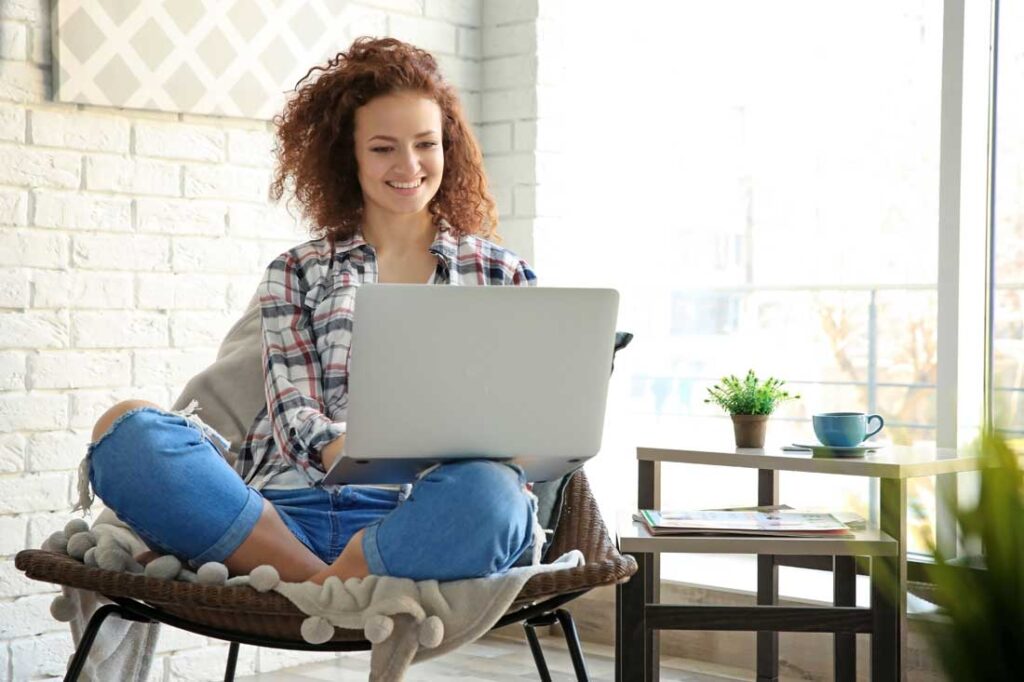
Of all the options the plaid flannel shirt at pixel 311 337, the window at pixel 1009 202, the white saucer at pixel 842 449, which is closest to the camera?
the plaid flannel shirt at pixel 311 337

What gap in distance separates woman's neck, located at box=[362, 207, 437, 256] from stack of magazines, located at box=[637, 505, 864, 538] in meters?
0.60

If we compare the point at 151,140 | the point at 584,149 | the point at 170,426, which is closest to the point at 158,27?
the point at 151,140

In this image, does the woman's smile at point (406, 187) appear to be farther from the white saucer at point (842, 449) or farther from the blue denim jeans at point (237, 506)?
the white saucer at point (842, 449)

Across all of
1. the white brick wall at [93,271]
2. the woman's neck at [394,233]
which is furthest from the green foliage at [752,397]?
the white brick wall at [93,271]

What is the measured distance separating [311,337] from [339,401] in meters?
0.12

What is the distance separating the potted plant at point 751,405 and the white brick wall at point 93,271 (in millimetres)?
1167

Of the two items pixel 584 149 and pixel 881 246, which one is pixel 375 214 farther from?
pixel 881 246

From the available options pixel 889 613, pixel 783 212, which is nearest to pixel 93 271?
pixel 889 613

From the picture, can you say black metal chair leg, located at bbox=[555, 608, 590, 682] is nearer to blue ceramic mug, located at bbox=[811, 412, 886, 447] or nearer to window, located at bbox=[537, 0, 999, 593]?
blue ceramic mug, located at bbox=[811, 412, 886, 447]

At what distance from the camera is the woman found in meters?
1.58

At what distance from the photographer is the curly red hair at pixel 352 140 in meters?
2.10

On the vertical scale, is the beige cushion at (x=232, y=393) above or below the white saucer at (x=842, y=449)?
above

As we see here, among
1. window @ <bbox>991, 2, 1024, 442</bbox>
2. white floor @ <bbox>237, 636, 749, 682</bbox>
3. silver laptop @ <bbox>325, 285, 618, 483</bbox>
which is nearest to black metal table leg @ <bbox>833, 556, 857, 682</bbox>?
white floor @ <bbox>237, 636, 749, 682</bbox>

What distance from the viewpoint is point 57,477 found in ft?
8.74
